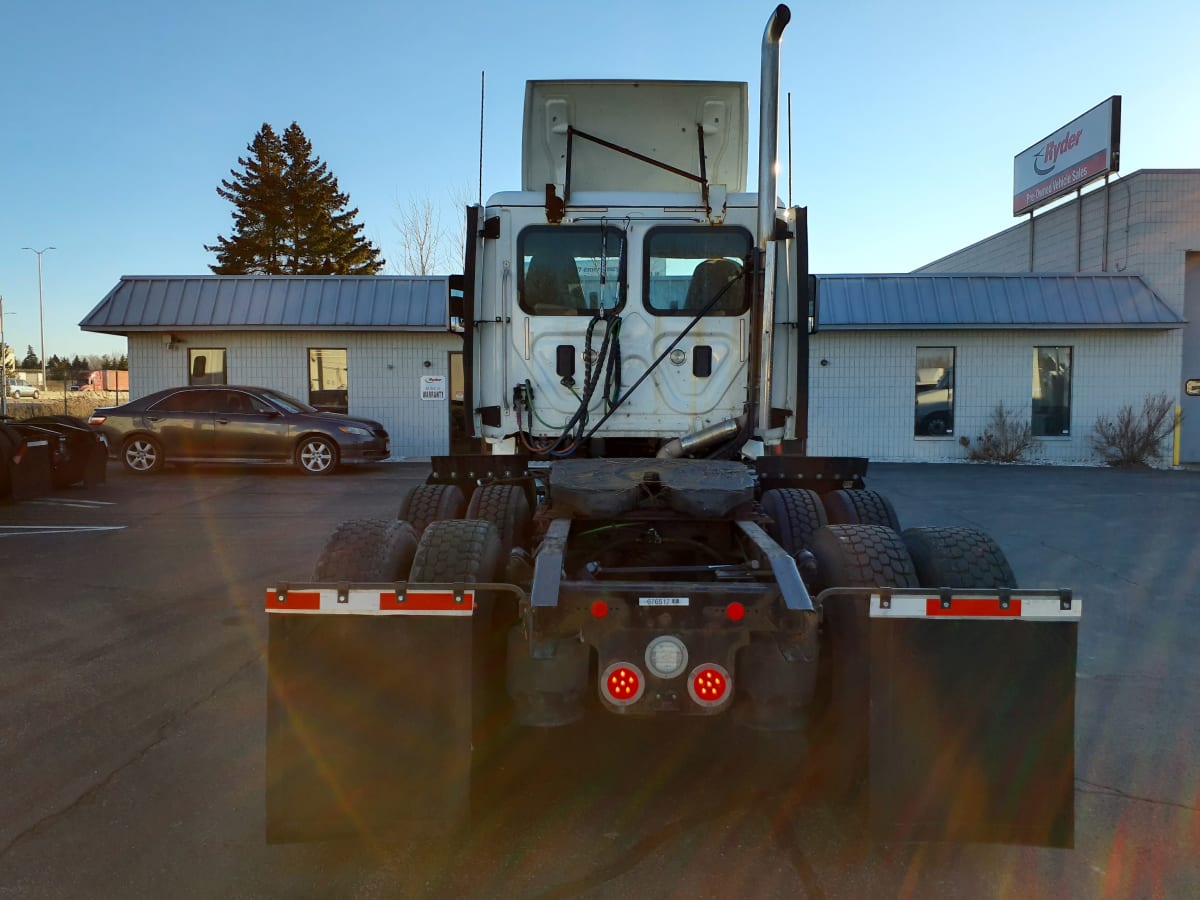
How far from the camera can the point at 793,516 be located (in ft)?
15.4

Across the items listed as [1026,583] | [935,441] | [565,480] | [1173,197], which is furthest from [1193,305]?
[565,480]

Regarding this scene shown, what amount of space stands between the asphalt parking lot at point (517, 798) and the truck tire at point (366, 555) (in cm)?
95

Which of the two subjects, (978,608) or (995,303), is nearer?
(978,608)

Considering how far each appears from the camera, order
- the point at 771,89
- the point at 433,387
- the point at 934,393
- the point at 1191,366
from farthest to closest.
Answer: the point at 1191,366, the point at 934,393, the point at 433,387, the point at 771,89

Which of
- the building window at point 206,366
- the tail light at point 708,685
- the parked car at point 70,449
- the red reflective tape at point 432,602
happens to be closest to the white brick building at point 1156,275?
the building window at point 206,366

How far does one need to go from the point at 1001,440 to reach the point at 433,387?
1230cm

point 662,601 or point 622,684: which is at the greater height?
point 662,601

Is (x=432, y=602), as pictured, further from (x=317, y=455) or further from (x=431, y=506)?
(x=317, y=455)

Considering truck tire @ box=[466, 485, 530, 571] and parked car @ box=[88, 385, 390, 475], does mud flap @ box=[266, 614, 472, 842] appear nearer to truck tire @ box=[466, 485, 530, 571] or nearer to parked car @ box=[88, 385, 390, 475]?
truck tire @ box=[466, 485, 530, 571]

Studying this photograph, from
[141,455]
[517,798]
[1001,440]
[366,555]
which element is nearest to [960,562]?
[517,798]

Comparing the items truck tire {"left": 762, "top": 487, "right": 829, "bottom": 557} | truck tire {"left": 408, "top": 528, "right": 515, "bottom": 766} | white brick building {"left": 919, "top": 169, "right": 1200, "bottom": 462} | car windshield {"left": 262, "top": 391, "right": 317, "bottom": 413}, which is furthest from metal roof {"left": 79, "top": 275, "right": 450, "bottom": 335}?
truck tire {"left": 408, "top": 528, "right": 515, "bottom": 766}

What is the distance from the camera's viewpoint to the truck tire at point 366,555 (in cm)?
353

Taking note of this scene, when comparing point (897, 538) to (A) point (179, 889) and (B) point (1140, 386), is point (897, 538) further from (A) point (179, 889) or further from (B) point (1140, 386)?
(B) point (1140, 386)

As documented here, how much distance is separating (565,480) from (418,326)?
595 inches
